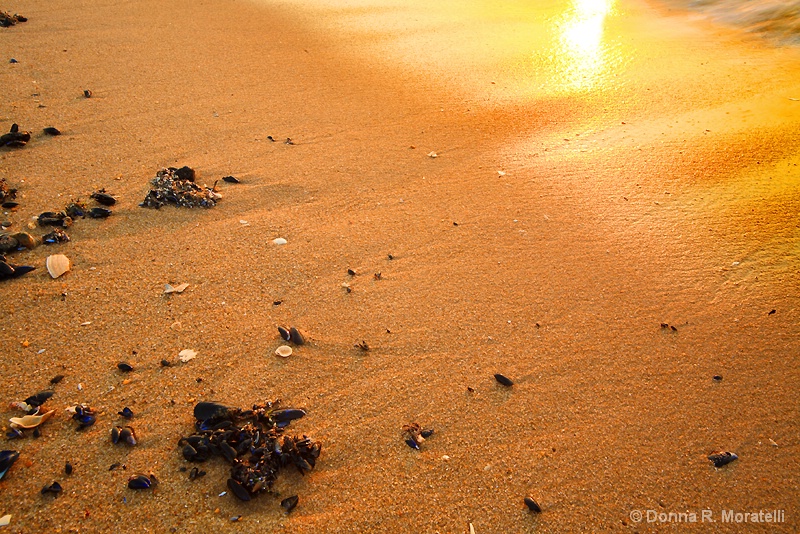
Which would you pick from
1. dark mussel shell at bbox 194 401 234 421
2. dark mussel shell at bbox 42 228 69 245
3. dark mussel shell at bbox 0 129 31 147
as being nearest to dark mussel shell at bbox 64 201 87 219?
dark mussel shell at bbox 42 228 69 245

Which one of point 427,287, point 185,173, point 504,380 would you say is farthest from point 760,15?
point 185,173

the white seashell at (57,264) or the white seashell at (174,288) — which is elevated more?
the white seashell at (57,264)

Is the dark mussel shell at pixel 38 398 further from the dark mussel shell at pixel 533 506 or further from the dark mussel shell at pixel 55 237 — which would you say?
the dark mussel shell at pixel 533 506

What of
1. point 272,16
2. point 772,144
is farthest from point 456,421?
point 272,16

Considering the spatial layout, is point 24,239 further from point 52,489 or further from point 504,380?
point 504,380

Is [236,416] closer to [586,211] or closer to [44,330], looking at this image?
[44,330]

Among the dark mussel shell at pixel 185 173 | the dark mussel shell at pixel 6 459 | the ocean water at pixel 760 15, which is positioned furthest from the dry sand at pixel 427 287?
the ocean water at pixel 760 15

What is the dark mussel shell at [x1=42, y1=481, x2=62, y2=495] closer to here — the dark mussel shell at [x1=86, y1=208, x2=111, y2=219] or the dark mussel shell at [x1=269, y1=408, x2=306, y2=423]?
the dark mussel shell at [x1=269, y1=408, x2=306, y2=423]
